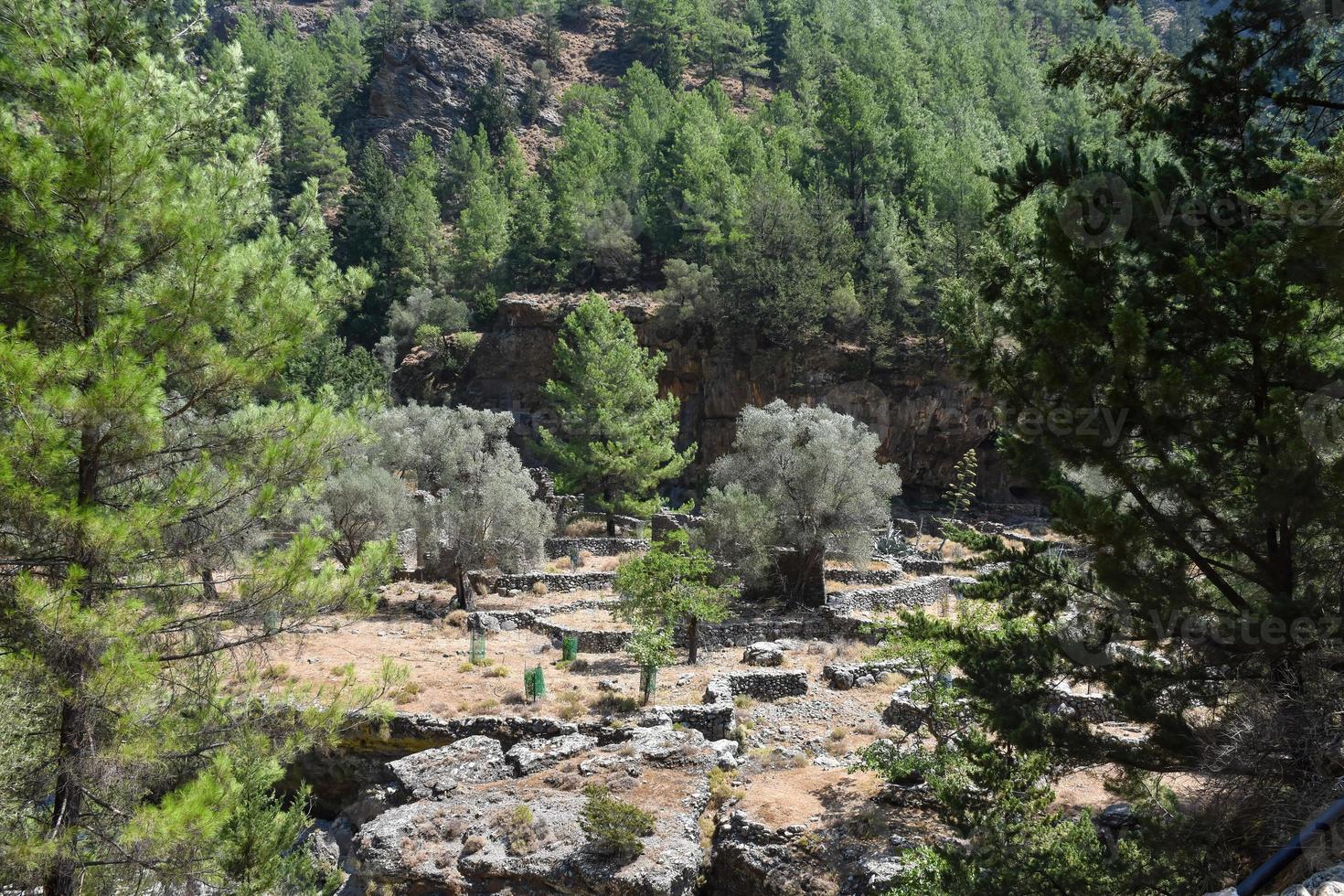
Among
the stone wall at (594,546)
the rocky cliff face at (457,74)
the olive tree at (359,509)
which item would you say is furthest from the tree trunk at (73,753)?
the rocky cliff face at (457,74)

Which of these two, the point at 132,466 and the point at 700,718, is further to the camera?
the point at 700,718

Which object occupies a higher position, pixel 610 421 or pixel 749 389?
pixel 749 389

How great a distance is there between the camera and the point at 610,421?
1441 inches

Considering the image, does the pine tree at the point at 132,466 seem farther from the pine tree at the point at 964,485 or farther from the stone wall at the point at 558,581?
the pine tree at the point at 964,485

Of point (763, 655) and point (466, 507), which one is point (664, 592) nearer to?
point (763, 655)

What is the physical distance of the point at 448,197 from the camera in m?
66.6

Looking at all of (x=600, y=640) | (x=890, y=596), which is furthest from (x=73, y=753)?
(x=890, y=596)

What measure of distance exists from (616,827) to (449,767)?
4632 mm

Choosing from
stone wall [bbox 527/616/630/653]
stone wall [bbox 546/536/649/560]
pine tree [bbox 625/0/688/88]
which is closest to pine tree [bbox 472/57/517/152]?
pine tree [bbox 625/0/688/88]

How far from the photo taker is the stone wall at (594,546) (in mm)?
32094

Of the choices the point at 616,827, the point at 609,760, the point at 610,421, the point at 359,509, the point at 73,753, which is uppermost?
the point at 610,421

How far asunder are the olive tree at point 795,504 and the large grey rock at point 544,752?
36.1ft

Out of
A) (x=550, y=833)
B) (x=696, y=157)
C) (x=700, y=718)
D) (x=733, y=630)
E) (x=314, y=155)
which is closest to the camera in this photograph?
(x=550, y=833)

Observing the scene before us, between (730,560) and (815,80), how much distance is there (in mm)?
57110
